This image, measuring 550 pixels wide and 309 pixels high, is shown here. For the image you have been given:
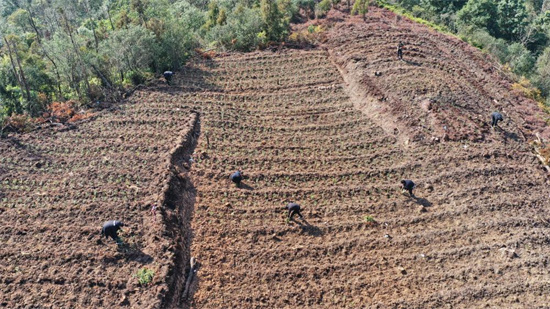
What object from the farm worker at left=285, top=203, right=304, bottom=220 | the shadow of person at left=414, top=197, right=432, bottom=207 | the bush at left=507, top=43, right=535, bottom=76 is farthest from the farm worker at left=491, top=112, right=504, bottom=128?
the farm worker at left=285, top=203, right=304, bottom=220

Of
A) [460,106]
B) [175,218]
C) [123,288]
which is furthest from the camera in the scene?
[460,106]

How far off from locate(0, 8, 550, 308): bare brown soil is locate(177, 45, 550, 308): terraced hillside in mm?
65

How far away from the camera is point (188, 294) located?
13.8 m

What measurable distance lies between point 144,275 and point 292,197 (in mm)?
6924

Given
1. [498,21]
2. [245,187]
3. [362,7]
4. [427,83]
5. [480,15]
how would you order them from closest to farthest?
[245,187] < [427,83] < [362,7] < [480,15] < [498,21]

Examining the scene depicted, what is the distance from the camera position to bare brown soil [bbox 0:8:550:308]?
14000 mm

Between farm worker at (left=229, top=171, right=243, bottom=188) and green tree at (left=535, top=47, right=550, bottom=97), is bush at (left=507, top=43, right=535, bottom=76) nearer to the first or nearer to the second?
green tree at (left=535, top=47, right=550, bottom=97)

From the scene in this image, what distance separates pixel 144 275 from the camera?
537 inches

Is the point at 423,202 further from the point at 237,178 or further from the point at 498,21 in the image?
the point at 498,21

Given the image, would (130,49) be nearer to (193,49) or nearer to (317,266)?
(193,49)

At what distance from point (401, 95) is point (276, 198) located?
10194 mm

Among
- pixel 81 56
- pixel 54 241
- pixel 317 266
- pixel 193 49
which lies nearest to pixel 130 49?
A: pixel 81 56

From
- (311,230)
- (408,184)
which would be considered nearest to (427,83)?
(408,184)

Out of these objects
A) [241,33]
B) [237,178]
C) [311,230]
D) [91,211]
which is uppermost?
[241,33]
